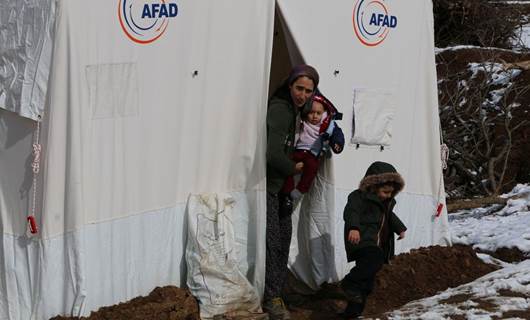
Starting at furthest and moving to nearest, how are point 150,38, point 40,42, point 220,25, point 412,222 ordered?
point 412,222
point 220,25
point 150,38
point 40,42

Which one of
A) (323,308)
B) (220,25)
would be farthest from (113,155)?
(323,308)

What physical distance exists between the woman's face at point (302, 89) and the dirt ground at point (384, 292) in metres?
1.60

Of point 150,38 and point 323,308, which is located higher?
point 150,38

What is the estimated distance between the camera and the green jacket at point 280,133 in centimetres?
621

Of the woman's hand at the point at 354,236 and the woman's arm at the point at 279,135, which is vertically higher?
the woman's arm at the point at 279,135

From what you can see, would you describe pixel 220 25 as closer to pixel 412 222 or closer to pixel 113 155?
pixel 113 155

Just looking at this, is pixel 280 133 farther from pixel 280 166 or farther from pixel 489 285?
pixel 489 285

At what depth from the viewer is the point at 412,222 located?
7676 millimetres

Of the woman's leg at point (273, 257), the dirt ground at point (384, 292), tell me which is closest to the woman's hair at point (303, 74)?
the woman's leg at point (273, 257)

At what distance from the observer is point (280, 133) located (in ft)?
20.4

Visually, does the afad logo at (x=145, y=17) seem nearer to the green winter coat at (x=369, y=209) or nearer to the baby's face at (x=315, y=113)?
the baby's face at (x=315, y=113)

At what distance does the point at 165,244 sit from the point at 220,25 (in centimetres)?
162

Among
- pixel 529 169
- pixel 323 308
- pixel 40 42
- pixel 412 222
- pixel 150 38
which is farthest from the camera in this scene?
pixel 529 169

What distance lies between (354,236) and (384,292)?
112cm
